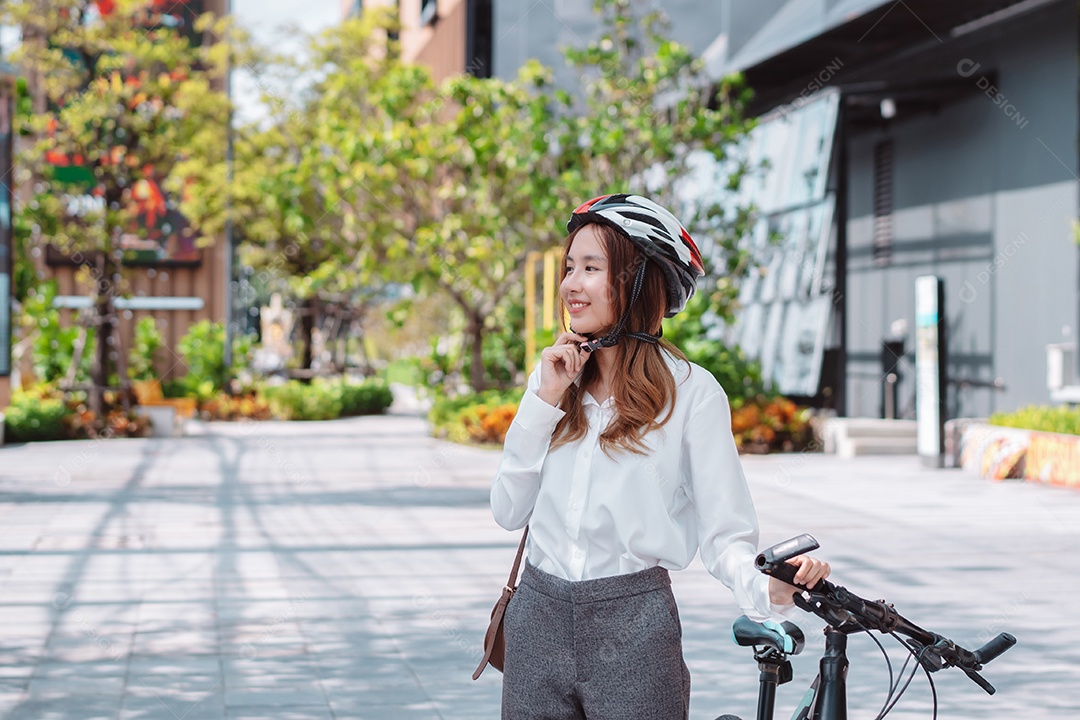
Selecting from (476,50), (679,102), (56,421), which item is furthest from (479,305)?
(476,50)

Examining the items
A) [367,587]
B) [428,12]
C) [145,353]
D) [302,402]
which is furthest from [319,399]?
[367,587]

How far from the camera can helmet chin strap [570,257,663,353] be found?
270 cm

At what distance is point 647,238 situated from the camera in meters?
2.70

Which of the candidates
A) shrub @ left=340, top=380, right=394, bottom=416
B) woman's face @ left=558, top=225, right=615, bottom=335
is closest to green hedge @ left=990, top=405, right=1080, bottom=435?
woman's face @ left=558, top=225, right=615, bottom=335

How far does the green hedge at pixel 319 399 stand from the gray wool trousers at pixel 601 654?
89.5ft

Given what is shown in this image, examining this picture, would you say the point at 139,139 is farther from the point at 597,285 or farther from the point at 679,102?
the point at 597,285

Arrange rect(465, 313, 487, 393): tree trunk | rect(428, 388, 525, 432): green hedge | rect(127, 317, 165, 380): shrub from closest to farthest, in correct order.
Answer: rect(428, 388, 525, 432): green hedge → rect(465, 313, 487, 393): tree trunk → rect(127, 317, 165, 380): shrub

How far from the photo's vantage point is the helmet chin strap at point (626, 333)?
2701mm

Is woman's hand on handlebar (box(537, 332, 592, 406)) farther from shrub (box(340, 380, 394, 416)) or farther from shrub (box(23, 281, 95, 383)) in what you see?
shrub (box(340, 380, 394, 416))

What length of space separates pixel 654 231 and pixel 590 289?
0.55ft

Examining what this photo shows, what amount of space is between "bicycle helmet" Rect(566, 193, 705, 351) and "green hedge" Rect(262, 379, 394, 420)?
2720 centimetres

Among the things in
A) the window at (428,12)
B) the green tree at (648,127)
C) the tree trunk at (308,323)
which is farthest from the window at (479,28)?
the green tree at (648,127)

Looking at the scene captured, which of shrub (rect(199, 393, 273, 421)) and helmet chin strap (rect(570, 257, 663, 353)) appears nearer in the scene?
helmet chin strap (rect(570, 257, 663, 353))

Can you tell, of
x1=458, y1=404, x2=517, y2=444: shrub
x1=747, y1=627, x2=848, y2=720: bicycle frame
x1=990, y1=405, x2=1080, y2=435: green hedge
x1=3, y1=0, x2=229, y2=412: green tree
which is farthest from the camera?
x1=3, y1=0, x2=229, y2=412: green tree
